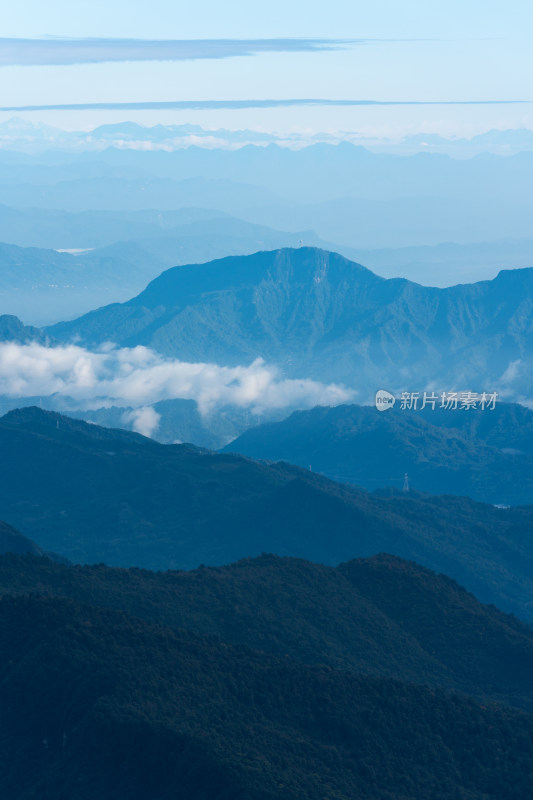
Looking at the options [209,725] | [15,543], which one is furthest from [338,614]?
[15,543]

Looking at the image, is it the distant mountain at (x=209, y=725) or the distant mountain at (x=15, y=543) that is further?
the distant mountain at (x=15, y=543)

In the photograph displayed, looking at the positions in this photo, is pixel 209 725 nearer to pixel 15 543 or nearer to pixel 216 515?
pixel 15 543

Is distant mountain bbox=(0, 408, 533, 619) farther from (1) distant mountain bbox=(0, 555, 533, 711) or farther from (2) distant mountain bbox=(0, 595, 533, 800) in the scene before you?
(2) distant mountain bbox=(0, 595, 533, 800)

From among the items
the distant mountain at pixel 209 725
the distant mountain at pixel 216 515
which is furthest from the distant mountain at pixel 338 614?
the distant mountain at pixel 216 515

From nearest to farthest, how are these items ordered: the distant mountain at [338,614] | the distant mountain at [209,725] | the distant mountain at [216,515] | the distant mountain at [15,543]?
the distant mountain at [209,725]
the distant mountain at [338,614]
the distant mountain at [15,543]
the distant mountain at [216,515]

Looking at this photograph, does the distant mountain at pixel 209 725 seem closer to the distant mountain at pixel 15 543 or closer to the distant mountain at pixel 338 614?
the distant mountain at pixel 338 614

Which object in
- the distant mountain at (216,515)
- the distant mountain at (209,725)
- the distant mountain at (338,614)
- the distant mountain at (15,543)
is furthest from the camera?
the distant mountain at (216,515)

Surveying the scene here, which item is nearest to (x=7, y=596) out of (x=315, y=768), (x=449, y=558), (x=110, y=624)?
(x=110, y=624)

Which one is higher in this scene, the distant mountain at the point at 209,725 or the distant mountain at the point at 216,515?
the distant mountain at the point at 216,515

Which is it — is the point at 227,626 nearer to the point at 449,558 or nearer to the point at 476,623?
the point at 476,623
